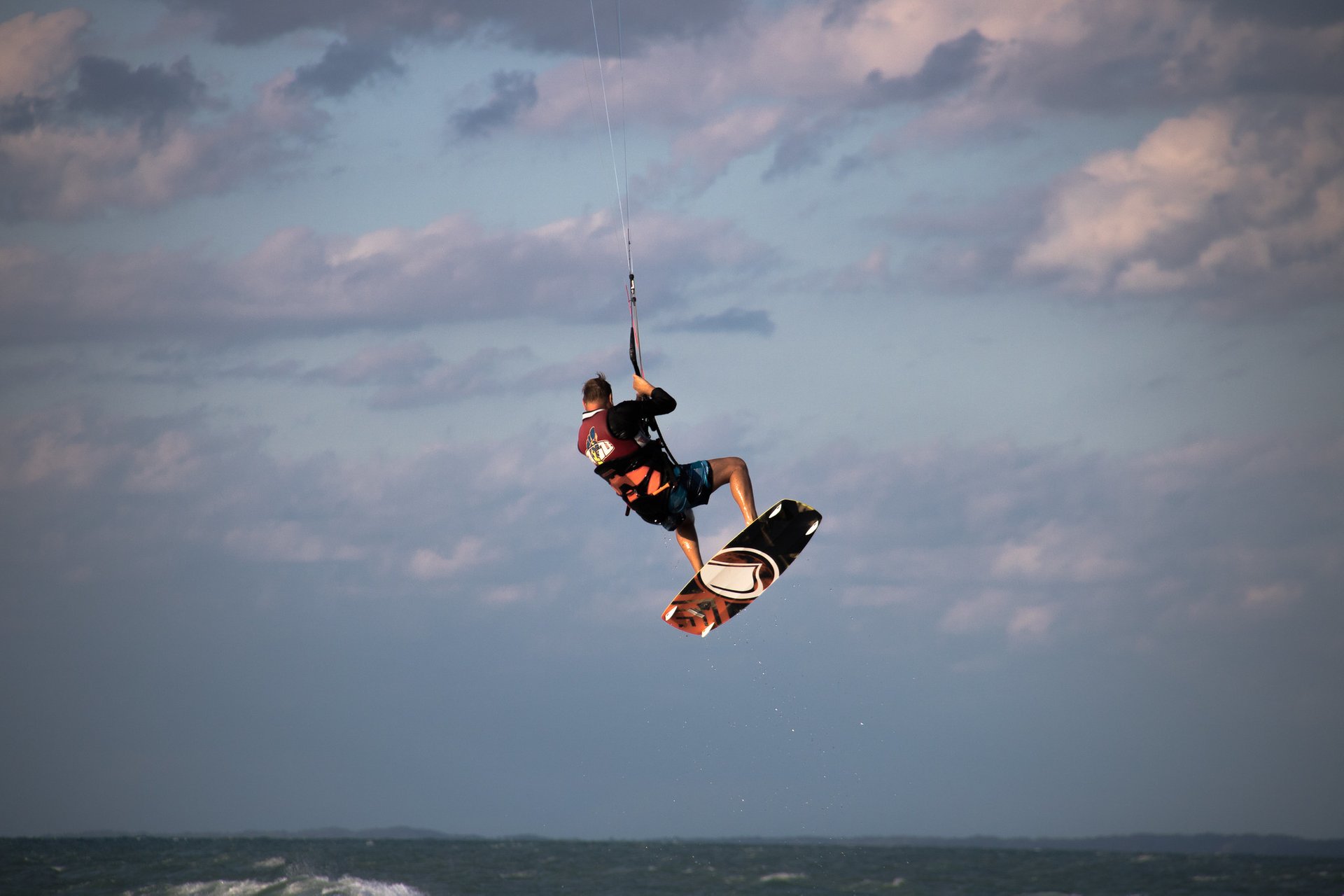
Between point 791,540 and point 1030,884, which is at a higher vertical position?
point 791,540

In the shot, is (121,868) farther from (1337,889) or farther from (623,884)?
(1337,889)

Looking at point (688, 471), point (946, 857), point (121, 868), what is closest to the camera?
point (688, 471)

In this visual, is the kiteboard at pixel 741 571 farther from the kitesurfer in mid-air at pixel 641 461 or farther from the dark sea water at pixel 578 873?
the dark sea water at pixel 578 873

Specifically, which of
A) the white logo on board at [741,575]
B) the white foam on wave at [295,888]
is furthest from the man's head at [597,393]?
the white foam on wave at [295,888]

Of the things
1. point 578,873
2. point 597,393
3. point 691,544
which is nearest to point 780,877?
point 578,873

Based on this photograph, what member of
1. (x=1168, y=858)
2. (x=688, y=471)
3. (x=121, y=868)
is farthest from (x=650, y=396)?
(x=1168, y=858)

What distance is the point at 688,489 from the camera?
10.1 metres

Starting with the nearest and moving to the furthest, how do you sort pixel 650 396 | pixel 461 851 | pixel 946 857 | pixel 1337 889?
pixel 650 396 < pixel 1337 889 < pixel 461 851 < pixel 946 857

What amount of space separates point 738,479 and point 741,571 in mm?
733

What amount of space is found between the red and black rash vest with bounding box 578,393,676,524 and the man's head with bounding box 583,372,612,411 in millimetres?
44

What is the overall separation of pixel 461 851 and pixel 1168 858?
91.0 feet

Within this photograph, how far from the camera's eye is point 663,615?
1051cm

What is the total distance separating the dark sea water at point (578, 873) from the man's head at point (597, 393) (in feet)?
67.7

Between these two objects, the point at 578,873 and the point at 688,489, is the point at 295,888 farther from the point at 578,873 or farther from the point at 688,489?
the point at 688,489
